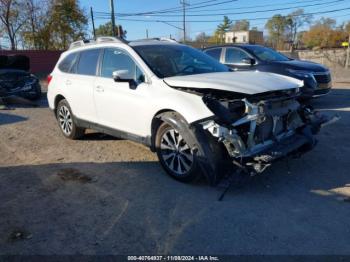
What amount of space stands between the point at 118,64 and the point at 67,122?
214 centimetres

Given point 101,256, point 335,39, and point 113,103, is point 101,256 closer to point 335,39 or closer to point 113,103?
point 113,103

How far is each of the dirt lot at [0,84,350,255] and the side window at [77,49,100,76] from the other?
1442 millimetres

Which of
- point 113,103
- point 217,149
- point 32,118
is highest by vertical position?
point 113,103

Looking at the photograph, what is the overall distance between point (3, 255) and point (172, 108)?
2.43m

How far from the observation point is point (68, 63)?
662 centimetres

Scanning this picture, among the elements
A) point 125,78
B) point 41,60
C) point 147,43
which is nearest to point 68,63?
point 147,43

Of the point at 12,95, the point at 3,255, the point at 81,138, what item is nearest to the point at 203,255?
the point at 3,255

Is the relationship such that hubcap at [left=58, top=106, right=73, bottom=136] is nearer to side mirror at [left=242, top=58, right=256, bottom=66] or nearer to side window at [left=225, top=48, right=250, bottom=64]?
side mirror at [left=242, top=58, right=256, bottom=66]

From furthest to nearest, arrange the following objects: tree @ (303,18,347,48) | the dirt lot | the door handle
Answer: tree @ (303,18,347,48) → the door handle → the dirt lot

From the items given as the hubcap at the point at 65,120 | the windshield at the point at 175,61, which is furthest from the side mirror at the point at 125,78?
the hubcap at the point at 65,120

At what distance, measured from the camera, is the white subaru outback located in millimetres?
3928

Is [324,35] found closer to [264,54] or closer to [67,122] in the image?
[264,54]

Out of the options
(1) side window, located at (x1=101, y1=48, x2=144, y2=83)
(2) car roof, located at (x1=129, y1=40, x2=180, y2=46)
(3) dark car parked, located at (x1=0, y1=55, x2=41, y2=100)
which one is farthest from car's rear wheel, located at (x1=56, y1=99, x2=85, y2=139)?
(3) dark car parked, located at (x1=0, y1=55, x2=41, y2=100)

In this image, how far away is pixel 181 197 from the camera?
4.07 m
